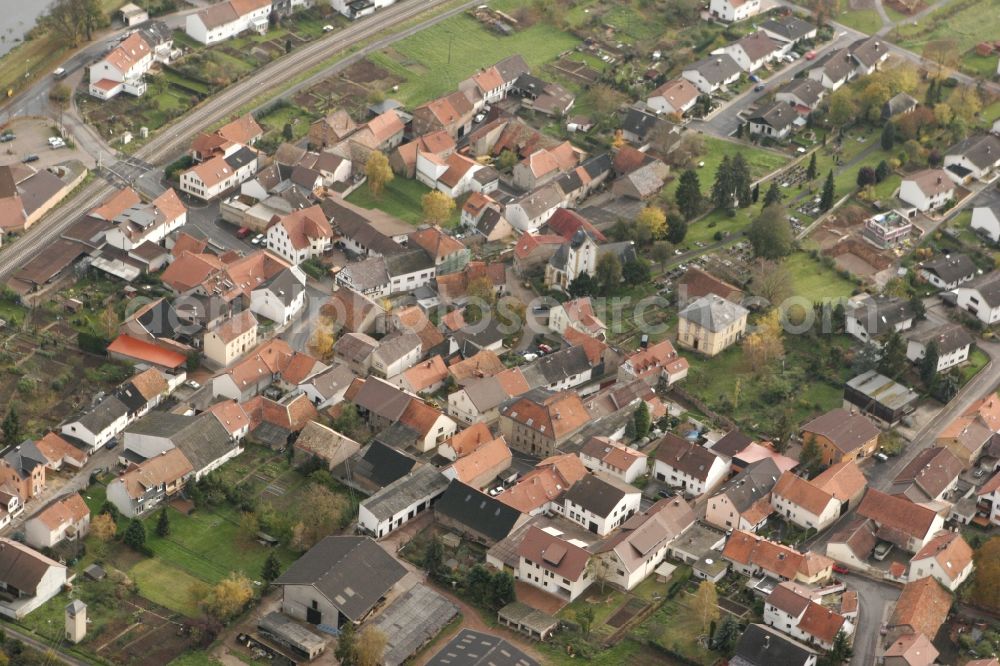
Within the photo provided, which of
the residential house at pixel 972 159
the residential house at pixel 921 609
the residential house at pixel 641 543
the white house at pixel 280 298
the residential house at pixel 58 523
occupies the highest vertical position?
the residential house at pixel 58 523

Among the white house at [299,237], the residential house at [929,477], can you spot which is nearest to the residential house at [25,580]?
the white house at [299,237]

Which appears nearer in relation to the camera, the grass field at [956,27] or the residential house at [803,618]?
the residential house at [803,618]

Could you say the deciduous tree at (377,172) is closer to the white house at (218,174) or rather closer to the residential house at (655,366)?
the white house at (218,174)

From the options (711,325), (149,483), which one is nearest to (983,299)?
(711,325)

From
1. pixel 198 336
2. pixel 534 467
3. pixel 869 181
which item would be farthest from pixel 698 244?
pixel 198 336

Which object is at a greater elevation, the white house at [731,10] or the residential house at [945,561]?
the residential house at [945,561]

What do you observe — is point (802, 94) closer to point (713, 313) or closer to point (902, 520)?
point (713, 313)

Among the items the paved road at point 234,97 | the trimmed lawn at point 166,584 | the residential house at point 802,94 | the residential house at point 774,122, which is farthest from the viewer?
the residential house at point 802,94
